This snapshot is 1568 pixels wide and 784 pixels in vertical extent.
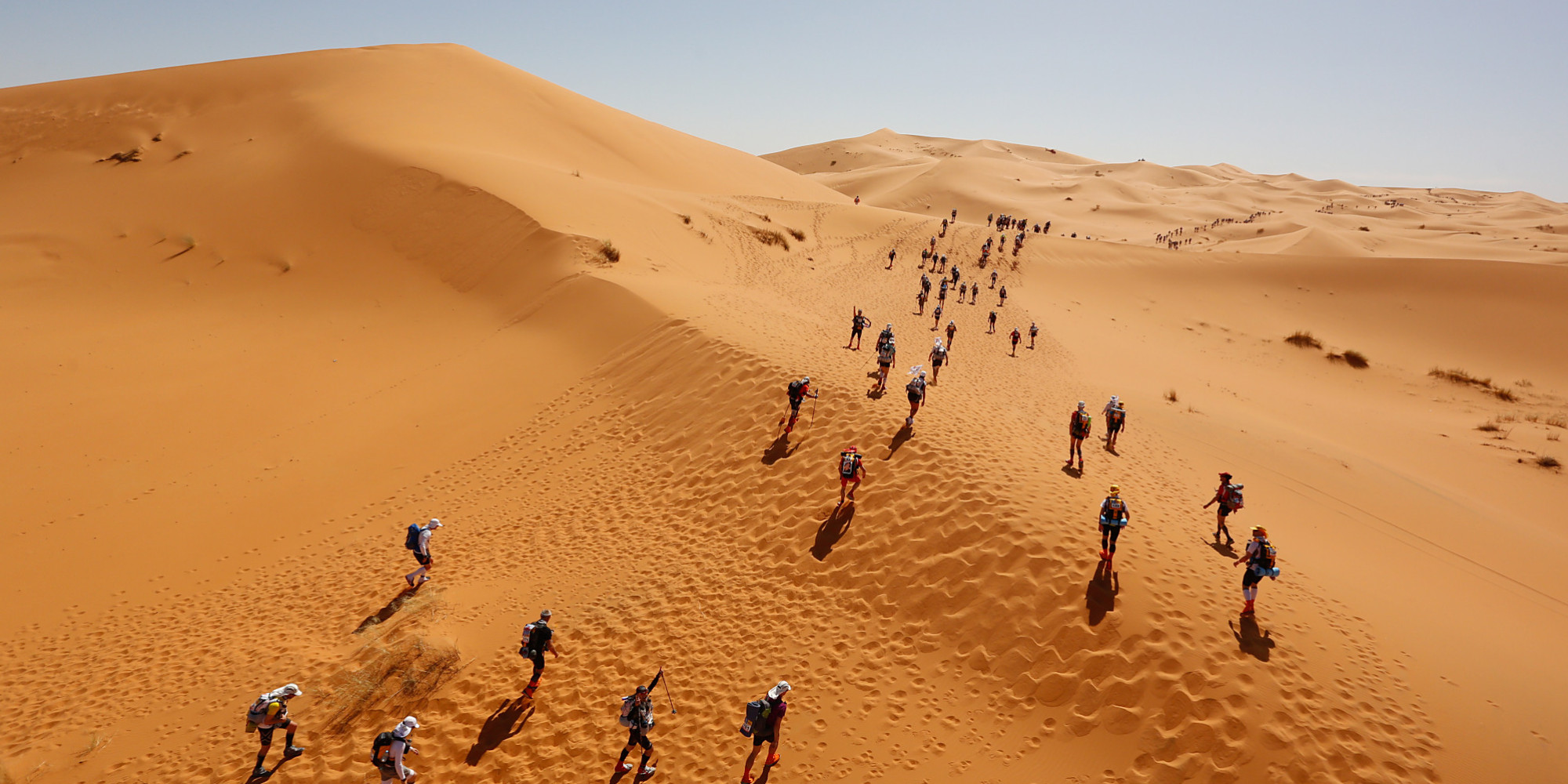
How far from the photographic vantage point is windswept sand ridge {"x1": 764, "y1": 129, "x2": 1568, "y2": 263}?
60250 millimetres

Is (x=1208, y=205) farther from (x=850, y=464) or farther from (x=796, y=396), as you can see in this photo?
(x=850, y=464)

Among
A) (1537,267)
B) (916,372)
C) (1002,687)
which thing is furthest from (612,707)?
(1537,267)

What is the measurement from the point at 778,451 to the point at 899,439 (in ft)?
8.45

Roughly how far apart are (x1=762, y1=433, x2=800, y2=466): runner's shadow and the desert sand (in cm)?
6

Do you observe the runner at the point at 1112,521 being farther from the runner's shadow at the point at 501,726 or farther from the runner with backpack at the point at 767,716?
the runner's shadow at the point at 501,726

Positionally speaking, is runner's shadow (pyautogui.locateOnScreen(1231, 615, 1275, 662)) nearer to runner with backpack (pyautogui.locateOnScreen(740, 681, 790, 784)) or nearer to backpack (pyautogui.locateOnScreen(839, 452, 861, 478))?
backpack (pyautogui.locateOnScreen(839, 452, 861, 478))

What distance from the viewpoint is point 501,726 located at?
927cm

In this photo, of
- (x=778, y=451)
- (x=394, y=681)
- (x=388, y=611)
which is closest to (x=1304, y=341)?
(x=778, y=451)

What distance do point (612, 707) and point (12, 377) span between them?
2050 cm

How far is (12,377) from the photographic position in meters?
18.0

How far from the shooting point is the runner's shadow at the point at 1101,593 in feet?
31.4

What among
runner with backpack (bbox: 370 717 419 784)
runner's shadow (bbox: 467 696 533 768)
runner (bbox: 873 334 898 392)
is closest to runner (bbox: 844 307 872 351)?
runner (bbox: 873 334 898 392)

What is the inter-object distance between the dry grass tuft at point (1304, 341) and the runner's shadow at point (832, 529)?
107 ft

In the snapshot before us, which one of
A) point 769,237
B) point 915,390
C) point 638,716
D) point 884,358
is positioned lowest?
point 638,716
